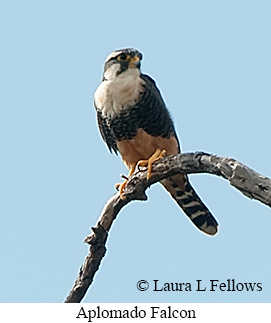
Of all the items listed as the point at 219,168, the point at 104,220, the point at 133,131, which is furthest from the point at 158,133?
the point at 219,168

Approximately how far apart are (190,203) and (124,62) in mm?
1371

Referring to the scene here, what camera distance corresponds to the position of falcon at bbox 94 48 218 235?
5684 mm

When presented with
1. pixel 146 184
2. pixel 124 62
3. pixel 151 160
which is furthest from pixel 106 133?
pixel 146 184

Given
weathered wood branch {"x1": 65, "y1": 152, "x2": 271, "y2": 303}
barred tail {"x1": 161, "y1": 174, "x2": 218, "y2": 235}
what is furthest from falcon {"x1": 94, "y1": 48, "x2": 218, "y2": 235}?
weathered wood branch {"x1": 65, "y1": 152, "x2": 271, "y2": 303}

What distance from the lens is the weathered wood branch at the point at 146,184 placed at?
14.0 ft

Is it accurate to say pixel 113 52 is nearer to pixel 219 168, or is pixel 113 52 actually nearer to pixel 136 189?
pixel 136 189

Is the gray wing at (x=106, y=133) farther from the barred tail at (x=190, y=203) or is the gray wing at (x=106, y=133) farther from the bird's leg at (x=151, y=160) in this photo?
the barred tail at (x=190, y=203)

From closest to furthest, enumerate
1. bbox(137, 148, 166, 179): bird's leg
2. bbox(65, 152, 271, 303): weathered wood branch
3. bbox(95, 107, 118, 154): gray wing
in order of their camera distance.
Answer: bbox(65, 152, 271, 303): weathered wood branch
bbox(137, 148, 166, 179): bird's leg
bbox(95, 107, 118, 154): gray wing

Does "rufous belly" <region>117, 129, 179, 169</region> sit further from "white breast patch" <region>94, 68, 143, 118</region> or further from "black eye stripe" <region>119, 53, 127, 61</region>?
"black eye stripe" <region>119, 53, 127, 61</region>

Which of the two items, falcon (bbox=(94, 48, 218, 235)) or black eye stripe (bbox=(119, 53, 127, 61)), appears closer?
falcon (bbox=(94, 48, 218, 235))

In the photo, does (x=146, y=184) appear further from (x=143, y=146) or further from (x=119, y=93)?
(x=119, y=93)

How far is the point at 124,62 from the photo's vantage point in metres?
5.87

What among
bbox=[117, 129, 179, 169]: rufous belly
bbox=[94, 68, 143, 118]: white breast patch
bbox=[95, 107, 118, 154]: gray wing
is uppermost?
bbox=[94, 68, 143, 118]: white breast patch
